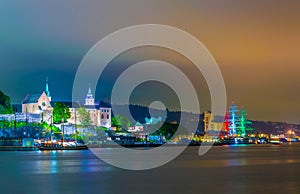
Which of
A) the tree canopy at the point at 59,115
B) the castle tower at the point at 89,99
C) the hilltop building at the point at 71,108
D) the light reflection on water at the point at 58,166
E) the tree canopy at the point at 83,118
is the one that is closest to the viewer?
the light reflection on water at the point at 58,166

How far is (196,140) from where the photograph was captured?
153 metres

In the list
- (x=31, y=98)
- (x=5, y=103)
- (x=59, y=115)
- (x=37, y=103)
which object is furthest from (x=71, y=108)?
(x=5, y=103)

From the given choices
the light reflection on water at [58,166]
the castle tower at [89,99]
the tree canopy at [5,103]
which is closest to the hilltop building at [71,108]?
the castle tower at [89,99]

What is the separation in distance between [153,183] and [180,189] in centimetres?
295

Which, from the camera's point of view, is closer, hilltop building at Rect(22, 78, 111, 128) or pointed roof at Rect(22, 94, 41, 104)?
hilltop building at Rect(22, 78, 111, 128)

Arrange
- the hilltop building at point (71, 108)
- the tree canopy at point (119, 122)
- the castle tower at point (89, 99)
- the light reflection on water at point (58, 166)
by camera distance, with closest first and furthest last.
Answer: the light reflection on water at point (58, 166) → the hilltop building at point (71, 108) → the tree canopy at point (119, 122) → the castle tower at point (89, 99)

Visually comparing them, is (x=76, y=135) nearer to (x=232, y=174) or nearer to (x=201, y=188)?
(x=232, y=174)

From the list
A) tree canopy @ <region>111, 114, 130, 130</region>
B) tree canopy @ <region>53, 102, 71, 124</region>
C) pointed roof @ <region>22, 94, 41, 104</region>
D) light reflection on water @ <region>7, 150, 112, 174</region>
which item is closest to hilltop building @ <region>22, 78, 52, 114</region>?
pointed roof @ <region>22, 94, 41, 104</region>

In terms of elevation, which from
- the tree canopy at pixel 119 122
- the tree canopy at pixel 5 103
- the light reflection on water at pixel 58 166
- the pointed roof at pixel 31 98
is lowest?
the light reflection on water at pixel 58 166

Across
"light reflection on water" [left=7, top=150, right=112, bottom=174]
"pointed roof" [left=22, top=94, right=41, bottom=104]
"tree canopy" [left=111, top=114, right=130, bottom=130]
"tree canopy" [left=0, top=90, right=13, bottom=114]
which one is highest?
"pointed roof" [left=22, top=94, right=41, bottom=104]

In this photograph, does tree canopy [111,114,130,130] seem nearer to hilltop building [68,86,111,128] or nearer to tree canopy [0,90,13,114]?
hilltop building [68,86,111,128]

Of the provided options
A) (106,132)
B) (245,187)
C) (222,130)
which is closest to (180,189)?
(245,187)

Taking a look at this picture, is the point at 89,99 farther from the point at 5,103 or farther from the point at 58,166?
the point at 58,166

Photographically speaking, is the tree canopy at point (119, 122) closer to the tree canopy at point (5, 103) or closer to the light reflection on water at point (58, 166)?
the tree canopy at point (5, 103)
